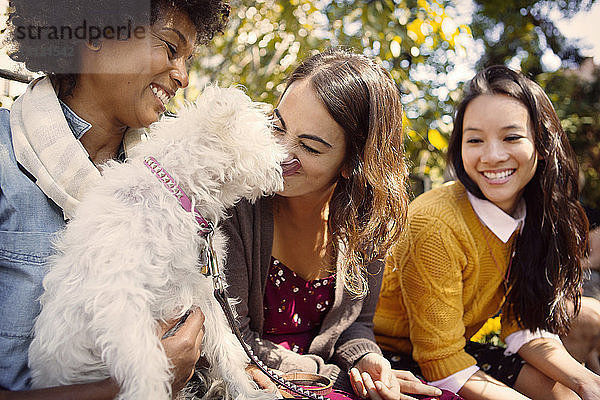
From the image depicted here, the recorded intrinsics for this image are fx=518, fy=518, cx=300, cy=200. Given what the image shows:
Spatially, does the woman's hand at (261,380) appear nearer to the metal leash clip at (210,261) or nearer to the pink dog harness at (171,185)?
the metal leash clip at (210,261)

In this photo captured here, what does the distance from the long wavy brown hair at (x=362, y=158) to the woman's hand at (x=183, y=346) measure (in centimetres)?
87

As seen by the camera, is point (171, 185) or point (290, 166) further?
point (290, 166)

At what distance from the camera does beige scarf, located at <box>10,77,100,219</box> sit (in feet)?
4.96

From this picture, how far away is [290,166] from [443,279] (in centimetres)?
97

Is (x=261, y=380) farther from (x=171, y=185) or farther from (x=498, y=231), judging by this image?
(x=498, y=231)

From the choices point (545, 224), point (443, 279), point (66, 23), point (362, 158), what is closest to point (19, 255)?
point (66, 23)

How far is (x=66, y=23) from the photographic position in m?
1.75

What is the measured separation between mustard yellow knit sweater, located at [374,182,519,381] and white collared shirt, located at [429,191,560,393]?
3 cm

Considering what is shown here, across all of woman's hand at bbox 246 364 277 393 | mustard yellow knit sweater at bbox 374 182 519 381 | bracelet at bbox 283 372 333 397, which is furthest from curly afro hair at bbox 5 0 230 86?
mustard yellow knit sweater at bbox 374 182 519 381

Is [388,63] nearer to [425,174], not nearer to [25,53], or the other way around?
[425,174]

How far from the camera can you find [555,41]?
23.5 ft

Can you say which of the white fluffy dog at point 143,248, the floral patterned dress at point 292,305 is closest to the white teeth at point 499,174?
the floral patterned dress at point 292,305

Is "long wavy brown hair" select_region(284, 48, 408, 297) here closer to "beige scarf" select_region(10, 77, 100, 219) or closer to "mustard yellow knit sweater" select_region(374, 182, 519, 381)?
"mustard yellow knit sweater" select_region(374, 182, 519, 381)

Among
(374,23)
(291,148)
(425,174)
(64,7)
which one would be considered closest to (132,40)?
(64,7)
